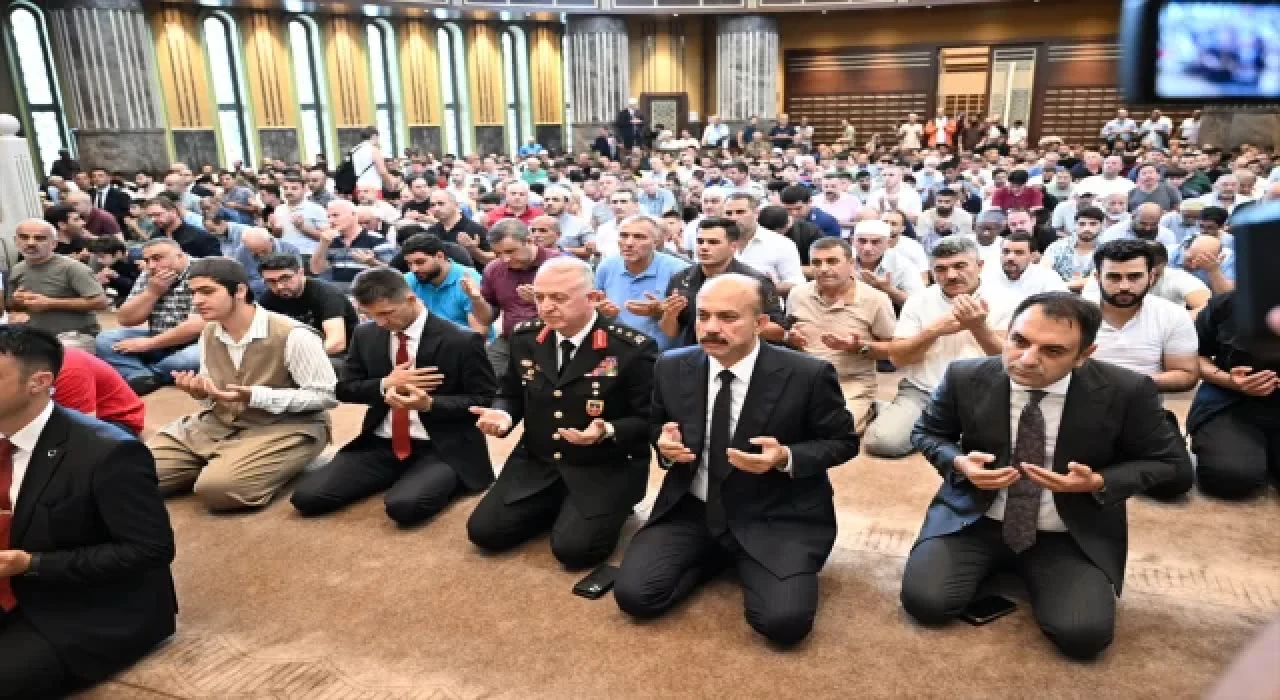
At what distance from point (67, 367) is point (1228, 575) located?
4490 mm

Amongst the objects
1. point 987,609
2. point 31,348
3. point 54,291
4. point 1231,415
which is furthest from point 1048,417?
point 54,291

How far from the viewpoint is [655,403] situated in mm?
3113

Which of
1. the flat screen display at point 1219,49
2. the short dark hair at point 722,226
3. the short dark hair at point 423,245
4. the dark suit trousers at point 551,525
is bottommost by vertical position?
the dark suit trousers at point 551,525

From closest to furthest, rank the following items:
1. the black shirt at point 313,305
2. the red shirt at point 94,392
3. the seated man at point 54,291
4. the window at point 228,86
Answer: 1. the red shirt at point 94,392
2. the black shirt at point 313,305
3. the seated man at point 54,291
4. the window at point 228,86

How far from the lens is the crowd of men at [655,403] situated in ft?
8.31

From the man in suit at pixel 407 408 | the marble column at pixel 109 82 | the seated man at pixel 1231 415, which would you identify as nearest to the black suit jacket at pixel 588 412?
the man in suit at pixel 407 408

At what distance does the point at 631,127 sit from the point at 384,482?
51.3ft

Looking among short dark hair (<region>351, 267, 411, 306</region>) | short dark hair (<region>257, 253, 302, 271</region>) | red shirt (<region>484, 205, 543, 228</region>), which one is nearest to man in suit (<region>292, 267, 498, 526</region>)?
short dark hair (<region>351, 267, 411, 306</region>)

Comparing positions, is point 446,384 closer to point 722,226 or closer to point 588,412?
point 588,412

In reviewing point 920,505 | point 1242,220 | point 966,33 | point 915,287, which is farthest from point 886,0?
point 1242,220

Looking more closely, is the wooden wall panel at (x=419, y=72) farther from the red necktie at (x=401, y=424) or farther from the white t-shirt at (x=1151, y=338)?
the white t-shirt at (x=1151, y=338)

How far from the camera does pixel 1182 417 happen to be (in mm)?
4809

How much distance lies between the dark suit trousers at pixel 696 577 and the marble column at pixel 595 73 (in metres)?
18.2

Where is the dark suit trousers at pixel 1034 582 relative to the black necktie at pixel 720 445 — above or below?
below
